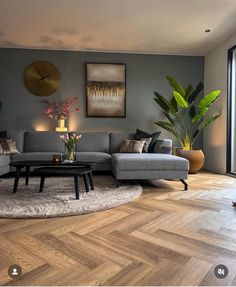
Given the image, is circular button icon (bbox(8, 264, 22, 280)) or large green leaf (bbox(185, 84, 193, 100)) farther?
large green leaf (bbox(185, 84, 193, 100))

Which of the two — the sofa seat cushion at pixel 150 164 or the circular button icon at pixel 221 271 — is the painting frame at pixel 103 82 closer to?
the sofa seat cushion at pixel 150 164

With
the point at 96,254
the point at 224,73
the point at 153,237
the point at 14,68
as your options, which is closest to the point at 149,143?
the point at 224,73

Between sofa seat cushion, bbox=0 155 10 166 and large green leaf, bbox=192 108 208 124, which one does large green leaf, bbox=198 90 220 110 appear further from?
sofa seat cushion, bbox=0 155 10 166

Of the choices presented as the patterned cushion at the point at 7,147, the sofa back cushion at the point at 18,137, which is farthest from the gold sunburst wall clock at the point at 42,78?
the patterned cushion at the point at 7,147

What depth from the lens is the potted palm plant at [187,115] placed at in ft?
13.9

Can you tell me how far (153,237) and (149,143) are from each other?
2473 millimetres

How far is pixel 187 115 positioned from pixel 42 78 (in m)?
3.18

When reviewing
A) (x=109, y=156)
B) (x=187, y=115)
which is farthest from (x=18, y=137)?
(x=187, y=115)

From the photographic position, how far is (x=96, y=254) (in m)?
1.43

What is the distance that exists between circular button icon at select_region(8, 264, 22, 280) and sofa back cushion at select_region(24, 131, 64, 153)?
3012 mm

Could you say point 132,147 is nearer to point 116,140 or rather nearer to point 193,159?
point 116,140

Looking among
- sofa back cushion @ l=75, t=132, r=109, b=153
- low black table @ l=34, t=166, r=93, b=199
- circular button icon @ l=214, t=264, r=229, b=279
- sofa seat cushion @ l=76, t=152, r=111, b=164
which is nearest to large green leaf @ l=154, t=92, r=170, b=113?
sofa back cushion @ l=75, t=132, r=109, b=153

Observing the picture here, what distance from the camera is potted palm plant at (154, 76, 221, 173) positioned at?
13.9 feet

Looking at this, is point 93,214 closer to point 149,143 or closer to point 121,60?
point 149,143
